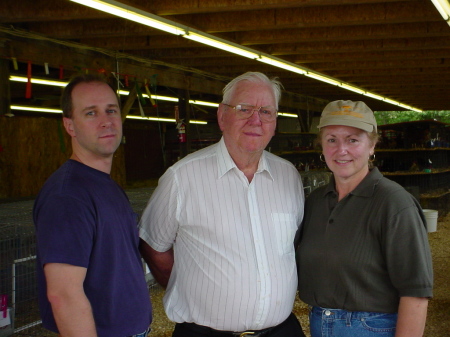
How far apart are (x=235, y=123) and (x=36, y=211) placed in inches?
37.6

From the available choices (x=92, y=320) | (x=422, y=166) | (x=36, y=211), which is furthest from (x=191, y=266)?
(x=422, y=166)

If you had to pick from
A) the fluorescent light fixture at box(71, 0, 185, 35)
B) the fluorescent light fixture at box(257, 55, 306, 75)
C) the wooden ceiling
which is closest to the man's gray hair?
the fluorescent light fixture at box(71, 0, 185, 35)

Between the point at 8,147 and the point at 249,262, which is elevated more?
the point at 8,147

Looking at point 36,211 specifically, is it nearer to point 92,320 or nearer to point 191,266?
point 92,320

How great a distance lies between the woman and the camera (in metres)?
1.91

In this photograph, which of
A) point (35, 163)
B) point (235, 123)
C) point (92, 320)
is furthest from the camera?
point (35, 163)

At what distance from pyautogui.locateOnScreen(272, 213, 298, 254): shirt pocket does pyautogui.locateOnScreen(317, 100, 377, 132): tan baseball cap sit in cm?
45

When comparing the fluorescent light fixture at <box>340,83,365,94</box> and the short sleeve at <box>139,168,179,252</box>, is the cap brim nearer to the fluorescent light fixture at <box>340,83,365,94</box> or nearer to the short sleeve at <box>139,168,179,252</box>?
the short sleeve at <box>139,168,179,252</box>

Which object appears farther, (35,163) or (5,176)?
(35,163)

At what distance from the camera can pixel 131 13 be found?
4555 millimetres

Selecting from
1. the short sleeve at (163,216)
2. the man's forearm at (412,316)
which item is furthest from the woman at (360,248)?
the short sleeve at (163,216)

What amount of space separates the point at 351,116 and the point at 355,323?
0.85 meters

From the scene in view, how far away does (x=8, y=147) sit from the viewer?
670cm

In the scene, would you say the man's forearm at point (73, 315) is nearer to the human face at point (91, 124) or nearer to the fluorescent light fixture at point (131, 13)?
the human face at point (91, 124)
